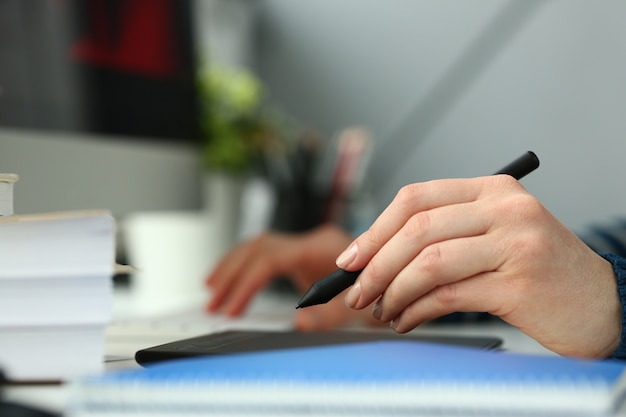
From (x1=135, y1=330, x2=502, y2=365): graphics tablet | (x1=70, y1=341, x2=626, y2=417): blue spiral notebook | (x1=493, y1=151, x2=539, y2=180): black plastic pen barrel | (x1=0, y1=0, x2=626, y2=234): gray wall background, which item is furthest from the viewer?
(x1=0, y1=0, x2=626, y2=234): gray wall background

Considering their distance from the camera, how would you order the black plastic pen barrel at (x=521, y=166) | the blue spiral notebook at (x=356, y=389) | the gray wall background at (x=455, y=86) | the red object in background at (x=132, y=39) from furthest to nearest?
the gray wall background at (x=455, y=86), the red object in background at (x=132, y=39), the black plastic pen barrel at (x=521, y=166), the blue spiral notebook at (x=356, y=389)

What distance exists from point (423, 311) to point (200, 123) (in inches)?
26.3

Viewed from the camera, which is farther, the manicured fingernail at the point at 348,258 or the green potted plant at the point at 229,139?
the green potted plant at the point at 229,139

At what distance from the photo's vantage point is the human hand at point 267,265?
779 millimetres

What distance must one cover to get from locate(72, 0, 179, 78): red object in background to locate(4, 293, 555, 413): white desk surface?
0.28m

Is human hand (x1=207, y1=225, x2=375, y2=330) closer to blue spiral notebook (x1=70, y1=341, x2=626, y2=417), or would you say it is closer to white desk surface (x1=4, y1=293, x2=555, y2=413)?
white desk surface (x1=4, y1=293, x2=555, y2=413)

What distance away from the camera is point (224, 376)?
0.26m

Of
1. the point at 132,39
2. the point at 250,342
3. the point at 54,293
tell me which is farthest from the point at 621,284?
the point at 132,39

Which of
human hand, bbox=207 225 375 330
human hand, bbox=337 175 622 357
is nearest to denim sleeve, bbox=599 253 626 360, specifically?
human hand, bbox=337 175 622 357

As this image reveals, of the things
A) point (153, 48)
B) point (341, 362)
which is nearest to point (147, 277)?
point (153, 48)

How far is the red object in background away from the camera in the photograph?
0.76 metres

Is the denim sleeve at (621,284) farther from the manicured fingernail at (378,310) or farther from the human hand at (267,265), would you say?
the human hand at (267,265)

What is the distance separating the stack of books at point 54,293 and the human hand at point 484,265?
0.16 metres

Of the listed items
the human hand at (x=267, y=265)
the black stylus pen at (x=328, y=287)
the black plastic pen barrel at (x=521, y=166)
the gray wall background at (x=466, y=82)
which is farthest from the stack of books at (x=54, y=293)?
the gray wall background at (x=466, y=82)
